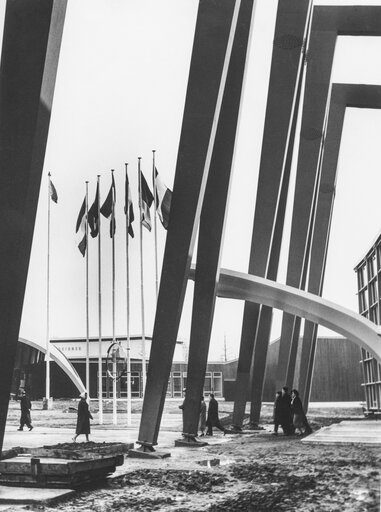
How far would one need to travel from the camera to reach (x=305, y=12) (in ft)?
47.0

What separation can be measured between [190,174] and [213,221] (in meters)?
2.18

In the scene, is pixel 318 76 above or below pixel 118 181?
above

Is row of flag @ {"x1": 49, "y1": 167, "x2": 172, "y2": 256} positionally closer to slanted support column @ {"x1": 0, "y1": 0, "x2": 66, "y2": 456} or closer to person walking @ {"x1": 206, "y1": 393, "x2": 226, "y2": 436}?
person walking @ {"x1": 206, "y1": 393, "x2": 226, "y2": 436}

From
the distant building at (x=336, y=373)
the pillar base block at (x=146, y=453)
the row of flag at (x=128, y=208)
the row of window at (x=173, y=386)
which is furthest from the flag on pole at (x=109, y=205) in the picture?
the row of window at (x=173, y=386)

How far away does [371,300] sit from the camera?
23.9 meters

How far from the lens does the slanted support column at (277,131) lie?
14406 mm

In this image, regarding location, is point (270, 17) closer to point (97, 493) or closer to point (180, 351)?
point (97, 493)

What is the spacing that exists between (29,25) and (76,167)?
17.5 meters

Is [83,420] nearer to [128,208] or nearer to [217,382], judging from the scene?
[128,208]

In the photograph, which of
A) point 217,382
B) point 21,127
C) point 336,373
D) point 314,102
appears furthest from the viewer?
point 217,382

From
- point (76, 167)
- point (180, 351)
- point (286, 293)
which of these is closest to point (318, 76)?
point (286, 293)

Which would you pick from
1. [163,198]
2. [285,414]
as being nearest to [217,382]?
[163,198]

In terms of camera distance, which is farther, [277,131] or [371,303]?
[371,303]

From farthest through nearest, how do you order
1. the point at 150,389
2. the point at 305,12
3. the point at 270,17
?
the point at 270,17
the point at 305,12
the point at 150,389
